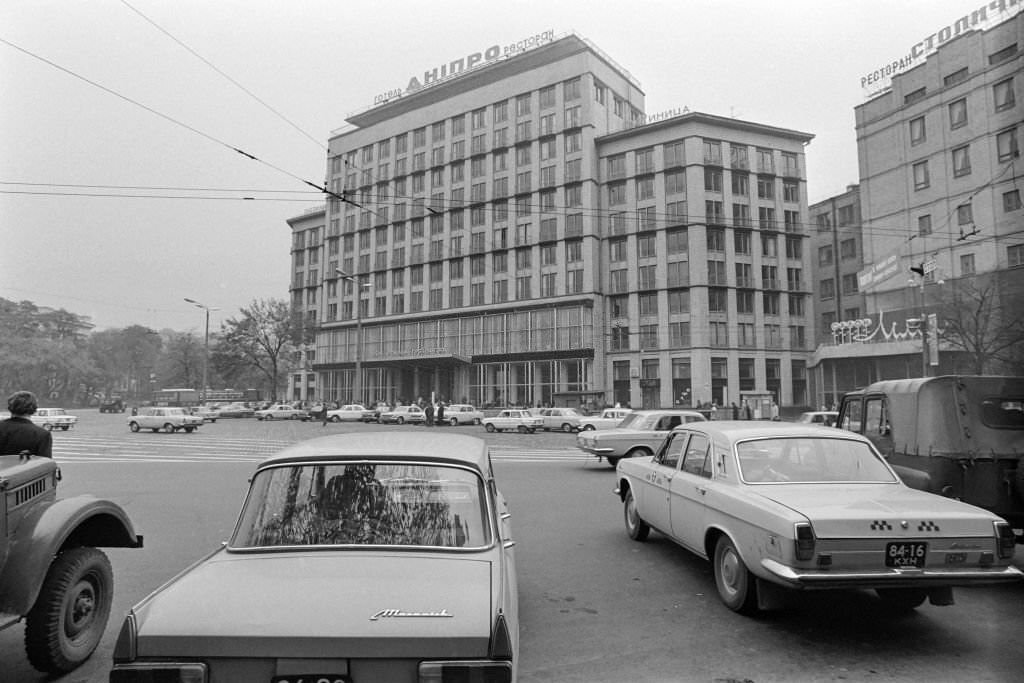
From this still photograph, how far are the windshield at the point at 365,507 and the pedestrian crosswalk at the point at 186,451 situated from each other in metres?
12.8

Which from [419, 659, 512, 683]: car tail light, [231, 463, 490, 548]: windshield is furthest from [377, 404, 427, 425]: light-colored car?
[419, 659, 512, 683]: car tail light

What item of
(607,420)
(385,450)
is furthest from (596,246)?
(385,450)

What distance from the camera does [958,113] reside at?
30.8 metres

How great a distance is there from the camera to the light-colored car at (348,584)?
217 cm

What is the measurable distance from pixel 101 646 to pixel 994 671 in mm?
5850

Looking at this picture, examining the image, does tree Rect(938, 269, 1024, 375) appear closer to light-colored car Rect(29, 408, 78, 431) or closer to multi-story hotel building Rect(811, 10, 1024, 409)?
multi-story hotel building Rect(811, 10, 1024, 409)

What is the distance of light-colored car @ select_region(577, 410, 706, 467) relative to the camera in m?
14.7

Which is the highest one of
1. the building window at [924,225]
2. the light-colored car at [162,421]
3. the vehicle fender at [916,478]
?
the building window at [924,225]

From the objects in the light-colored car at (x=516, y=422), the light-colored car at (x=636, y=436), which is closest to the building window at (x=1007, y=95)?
the light-colored car at (x=636, y=436)

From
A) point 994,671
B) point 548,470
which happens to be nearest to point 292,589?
point 994,671

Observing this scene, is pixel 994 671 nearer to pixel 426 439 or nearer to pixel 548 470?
pixel 426 439

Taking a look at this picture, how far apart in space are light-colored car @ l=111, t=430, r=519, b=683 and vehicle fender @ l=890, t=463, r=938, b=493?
4714mm

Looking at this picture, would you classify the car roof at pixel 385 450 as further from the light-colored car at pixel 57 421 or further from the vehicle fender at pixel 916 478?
the light-colored car at pixel 57 421

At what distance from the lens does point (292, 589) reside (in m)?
2.47
